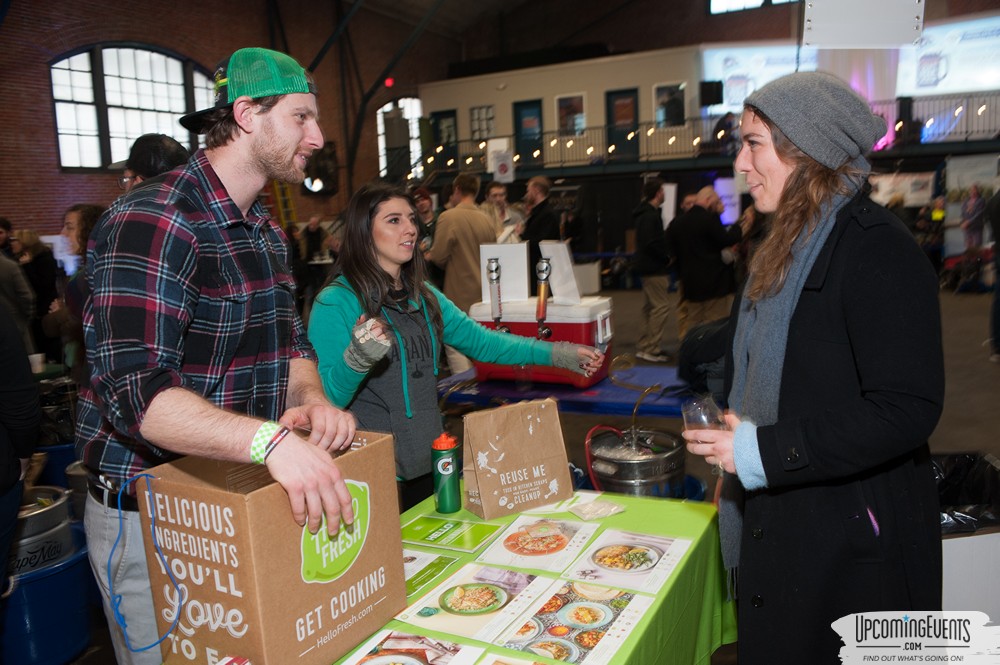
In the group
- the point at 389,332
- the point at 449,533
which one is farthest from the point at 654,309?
the point at 449,533

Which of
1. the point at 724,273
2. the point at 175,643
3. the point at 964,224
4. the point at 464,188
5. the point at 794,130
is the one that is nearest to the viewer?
the point at 175,643

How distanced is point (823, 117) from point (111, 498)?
1593 mm

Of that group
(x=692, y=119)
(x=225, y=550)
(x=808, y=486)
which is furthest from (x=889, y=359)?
(x=692, y=119)

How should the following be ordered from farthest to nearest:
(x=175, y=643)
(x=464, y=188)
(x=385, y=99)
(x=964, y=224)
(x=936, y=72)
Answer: (x=385, y=99), (x=936, y=72), (x=964, y=224), (x=464, y=188), (x=175, y=643)

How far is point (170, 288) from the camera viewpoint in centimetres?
130

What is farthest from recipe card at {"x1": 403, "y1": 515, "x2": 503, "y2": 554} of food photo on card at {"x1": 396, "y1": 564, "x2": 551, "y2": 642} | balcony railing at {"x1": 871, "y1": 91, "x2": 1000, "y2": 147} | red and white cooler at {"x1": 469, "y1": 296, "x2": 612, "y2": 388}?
balcony railing at {"x1": 871, "y1": 91, "x2": 1000, "y2": 147}

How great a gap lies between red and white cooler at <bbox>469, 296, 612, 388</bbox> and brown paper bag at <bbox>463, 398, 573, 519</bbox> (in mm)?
1238

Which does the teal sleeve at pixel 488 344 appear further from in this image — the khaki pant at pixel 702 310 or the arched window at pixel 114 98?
the arched window at pixel 114 98

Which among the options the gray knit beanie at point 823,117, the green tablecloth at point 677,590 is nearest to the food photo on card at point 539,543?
the green tablecloth at point 677,590

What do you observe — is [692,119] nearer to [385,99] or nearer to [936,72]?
[936,72]

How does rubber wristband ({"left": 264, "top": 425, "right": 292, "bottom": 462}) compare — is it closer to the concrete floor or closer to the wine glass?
the wine glass

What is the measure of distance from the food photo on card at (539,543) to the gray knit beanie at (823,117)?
97 centimetres

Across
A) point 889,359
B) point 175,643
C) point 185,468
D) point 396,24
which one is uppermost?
point 396,24

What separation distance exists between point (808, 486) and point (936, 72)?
19047 millimetres
